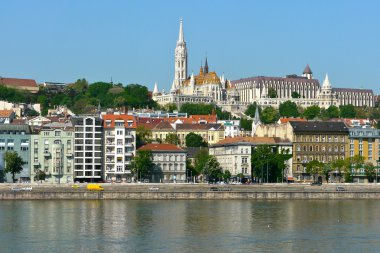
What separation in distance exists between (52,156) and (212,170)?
13575 mm

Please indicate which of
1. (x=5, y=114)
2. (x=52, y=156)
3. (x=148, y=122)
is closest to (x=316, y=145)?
(x=52, y=156)

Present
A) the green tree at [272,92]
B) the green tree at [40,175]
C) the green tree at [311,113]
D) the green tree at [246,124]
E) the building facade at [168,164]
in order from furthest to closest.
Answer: the green tree at [272,92], the green tree at [311,113], the green tree at [246,124], the building facade at [168,164], the green tree at [40,175]

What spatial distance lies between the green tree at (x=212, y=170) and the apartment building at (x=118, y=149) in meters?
6.29

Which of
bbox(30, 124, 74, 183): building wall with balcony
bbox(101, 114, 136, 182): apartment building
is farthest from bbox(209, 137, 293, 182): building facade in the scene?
bbox(30, 124, 74, 183): building wall with balcony

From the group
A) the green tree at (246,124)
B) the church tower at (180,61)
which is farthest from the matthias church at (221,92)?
the green tree at (246,124)

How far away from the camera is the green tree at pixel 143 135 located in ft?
337

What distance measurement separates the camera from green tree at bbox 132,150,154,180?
90.4m

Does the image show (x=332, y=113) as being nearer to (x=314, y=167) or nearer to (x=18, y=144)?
(x=314, y=167)

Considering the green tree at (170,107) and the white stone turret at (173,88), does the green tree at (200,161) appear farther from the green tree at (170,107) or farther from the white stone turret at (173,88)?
the white stone turret at (173,88)

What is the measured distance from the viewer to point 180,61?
196 metres

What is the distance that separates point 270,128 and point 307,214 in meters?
43.9

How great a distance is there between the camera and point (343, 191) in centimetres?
7950

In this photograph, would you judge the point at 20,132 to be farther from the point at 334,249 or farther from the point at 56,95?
the point at 56,95

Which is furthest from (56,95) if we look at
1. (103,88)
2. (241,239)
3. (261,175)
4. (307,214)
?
(241,239)
